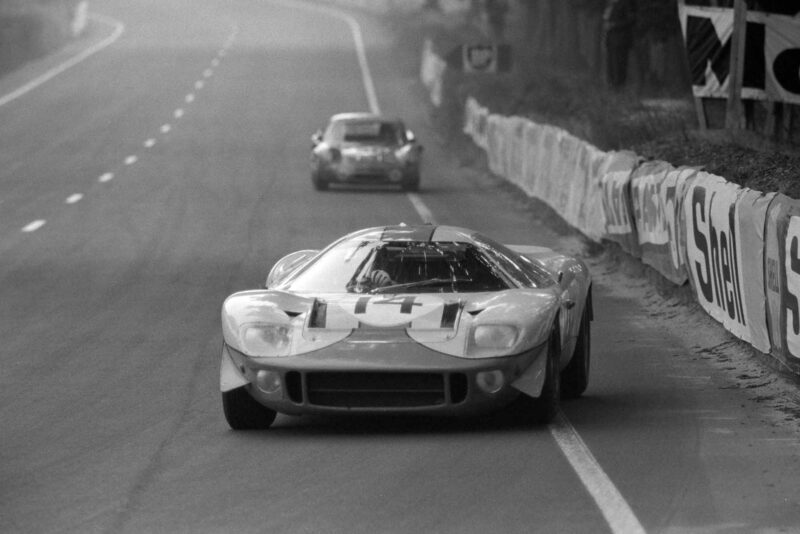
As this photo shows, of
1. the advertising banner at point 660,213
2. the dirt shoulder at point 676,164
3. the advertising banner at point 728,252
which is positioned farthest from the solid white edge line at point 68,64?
the advertising banner at point 728,252

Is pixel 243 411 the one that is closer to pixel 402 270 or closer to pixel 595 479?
pixel 402 270

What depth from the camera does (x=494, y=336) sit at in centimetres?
996

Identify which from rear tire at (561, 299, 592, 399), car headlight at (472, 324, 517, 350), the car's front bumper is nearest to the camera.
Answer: the car's front bumper

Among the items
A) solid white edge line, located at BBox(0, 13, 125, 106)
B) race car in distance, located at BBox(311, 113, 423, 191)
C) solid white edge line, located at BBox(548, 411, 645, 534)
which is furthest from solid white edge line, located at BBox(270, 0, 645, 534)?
solid white edge line, located at BBox(0, 13, 125, 106)

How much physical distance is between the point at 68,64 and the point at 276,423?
63357mm

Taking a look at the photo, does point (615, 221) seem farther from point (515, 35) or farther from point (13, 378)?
point (515, 35)

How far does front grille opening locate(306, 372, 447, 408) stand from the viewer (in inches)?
388

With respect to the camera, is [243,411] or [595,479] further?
[243,411]

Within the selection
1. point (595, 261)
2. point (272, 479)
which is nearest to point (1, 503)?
point (272, 479)

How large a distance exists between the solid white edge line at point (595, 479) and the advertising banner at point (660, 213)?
529 centimetres

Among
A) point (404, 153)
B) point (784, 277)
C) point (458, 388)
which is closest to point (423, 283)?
point (458, 388)

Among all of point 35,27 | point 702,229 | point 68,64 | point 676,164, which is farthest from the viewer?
point 35,27

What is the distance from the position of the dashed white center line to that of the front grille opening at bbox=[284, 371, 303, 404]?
16.6 meters

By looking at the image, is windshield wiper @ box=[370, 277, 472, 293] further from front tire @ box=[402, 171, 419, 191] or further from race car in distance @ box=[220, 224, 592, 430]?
front tire @ box=[402, 171, 419, 191]
